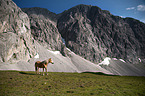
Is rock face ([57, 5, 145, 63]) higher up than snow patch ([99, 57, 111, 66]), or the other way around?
rock face ([57, 5, 145, 63])

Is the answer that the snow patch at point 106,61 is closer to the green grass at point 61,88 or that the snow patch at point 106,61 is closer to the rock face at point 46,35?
the rock face at point 46,35

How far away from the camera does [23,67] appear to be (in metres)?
57.8

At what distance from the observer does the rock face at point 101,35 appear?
415 ft

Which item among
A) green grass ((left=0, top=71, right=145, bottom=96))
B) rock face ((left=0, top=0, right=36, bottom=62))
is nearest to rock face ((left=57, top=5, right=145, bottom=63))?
rock face ((left=0, top=0, right=36, bottom=62))

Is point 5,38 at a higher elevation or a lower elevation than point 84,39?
lower

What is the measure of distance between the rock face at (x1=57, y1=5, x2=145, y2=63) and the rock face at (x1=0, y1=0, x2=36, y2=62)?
62429 millimetres

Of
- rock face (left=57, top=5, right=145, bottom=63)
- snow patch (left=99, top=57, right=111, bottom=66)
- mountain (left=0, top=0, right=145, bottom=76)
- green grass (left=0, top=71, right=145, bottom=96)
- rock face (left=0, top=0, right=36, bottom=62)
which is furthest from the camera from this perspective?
rock face (left=57, top=5, right=145, bottom=63)

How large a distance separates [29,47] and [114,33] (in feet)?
465

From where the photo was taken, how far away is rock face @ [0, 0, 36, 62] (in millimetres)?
57406

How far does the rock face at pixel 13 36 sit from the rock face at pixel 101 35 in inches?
2458

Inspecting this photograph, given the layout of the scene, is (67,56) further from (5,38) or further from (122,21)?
(122,21)

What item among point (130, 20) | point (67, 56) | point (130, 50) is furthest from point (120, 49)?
point (67, 56)

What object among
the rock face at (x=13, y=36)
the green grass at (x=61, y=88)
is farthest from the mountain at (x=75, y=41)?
the green grass at (x=61, y=88)

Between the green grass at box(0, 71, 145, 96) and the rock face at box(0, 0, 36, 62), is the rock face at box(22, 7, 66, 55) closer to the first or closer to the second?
the rock face at box(0, 0, 36, 62)
